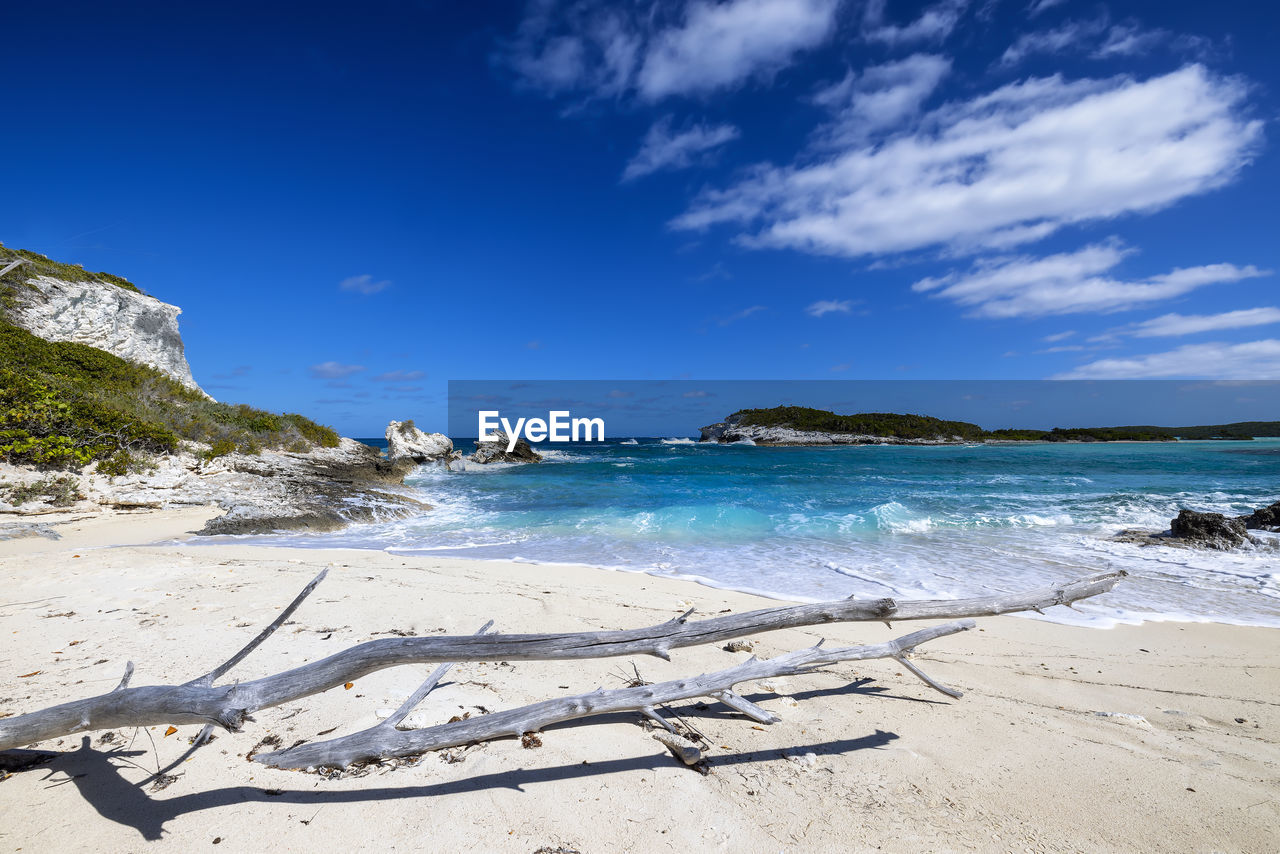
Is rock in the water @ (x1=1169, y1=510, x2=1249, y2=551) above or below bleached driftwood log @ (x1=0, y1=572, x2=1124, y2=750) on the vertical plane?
below

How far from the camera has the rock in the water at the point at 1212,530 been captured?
9383mm

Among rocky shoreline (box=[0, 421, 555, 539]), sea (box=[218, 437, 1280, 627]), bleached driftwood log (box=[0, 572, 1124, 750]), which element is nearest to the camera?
bleached driftwood log (box=[0, 572, 1124, 750])

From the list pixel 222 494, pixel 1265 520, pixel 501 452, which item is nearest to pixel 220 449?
pixel 222 494

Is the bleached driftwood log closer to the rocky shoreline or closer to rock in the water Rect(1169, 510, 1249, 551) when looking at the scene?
the rocky shoreline

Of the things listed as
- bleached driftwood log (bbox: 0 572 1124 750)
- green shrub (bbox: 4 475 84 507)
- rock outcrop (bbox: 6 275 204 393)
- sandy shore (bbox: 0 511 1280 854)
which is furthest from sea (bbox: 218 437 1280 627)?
rock outcrop (bbox: 6 275 204 393)

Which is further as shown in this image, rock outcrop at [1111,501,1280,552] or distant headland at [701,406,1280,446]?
distant headland at [701,406,1280,446]

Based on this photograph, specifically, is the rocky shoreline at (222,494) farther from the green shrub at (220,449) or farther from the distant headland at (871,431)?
the distant headland at (871,431)

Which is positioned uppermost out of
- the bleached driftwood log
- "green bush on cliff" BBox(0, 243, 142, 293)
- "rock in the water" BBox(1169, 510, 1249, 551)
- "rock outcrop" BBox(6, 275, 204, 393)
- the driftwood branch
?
"green bush on cliff" BBox(0, 243, 142, 293)

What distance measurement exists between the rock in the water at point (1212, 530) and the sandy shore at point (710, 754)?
5.54 m

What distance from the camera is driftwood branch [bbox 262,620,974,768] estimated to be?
8.16ft

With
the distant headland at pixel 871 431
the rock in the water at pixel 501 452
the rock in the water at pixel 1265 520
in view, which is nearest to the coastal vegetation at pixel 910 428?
the distant headland at pixel 871 431

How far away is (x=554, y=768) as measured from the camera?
2.76 m

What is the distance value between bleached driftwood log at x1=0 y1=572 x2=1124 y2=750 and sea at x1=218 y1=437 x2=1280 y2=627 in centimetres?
285

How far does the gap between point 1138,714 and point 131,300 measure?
110ft
